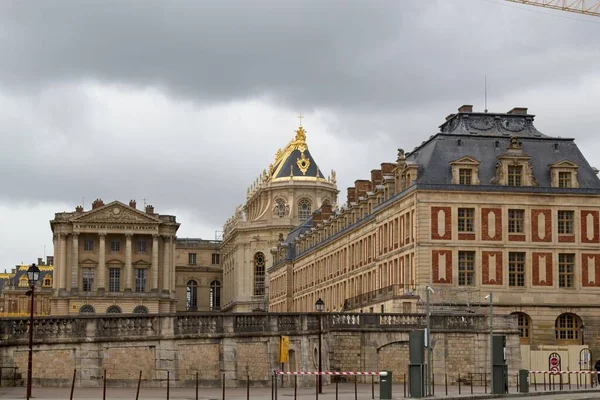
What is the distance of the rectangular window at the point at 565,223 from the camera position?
7881 cm

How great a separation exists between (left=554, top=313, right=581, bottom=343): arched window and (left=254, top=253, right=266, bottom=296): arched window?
95.0 m

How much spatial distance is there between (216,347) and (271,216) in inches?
4497

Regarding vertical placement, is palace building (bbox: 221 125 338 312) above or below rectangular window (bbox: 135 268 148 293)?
above

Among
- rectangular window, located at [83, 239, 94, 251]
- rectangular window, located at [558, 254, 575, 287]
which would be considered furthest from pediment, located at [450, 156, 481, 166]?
rectangular window, located at [83, 239, 94, 251]

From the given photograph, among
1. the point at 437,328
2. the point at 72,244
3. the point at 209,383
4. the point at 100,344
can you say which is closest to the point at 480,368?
the point at 437,328

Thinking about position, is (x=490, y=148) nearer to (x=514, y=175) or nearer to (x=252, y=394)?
(x=514, y=175)

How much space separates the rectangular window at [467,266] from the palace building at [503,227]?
2.3 inches

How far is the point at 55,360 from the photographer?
5466cm

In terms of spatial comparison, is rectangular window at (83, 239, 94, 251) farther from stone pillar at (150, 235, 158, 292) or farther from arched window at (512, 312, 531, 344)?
arched window at (512, 312, 531, 344)

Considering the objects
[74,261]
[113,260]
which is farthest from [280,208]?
[74,261]

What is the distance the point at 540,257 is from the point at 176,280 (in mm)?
124073

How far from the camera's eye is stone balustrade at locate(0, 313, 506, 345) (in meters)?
55.0

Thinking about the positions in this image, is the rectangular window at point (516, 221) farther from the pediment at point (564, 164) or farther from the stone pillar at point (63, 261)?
the stone pillar at point (63, 261)

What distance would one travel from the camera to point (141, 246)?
177875mm
